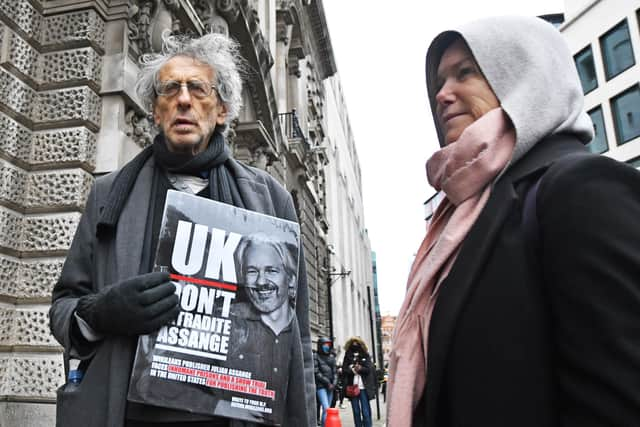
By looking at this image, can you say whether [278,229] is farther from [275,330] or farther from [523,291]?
[523,291]

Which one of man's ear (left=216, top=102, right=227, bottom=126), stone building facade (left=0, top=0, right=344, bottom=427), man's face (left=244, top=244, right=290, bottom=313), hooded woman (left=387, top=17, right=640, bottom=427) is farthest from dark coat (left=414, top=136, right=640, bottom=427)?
stone building facade (left=0, top=0, right=344, bottom=427)

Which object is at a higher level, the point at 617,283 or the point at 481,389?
the point at 617,283

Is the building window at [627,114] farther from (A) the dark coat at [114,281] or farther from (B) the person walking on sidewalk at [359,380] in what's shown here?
(A) the dark coat at [114,281]

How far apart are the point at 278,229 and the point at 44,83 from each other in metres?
4.60

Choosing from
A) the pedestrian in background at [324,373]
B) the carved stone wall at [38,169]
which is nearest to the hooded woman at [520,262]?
the carved stone wall at [38,169]

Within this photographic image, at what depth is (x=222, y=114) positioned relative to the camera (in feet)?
7.10

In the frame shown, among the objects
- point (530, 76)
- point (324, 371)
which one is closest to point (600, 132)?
point (324, 371)

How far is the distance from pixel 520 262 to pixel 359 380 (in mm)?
8627

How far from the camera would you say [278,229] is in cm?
181

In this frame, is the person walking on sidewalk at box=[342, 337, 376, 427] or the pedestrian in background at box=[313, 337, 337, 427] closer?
the person walking on sidewalk at box=[342, 337, 376, 427]

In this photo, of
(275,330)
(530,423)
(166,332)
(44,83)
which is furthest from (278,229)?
(44,83)

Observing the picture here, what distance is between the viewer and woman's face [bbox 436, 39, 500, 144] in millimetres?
1538

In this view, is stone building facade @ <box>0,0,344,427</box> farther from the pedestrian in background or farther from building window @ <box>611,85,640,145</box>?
building window @ <box>611,85,640,145</box>

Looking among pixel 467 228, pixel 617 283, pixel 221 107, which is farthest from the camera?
pixel 221 107
